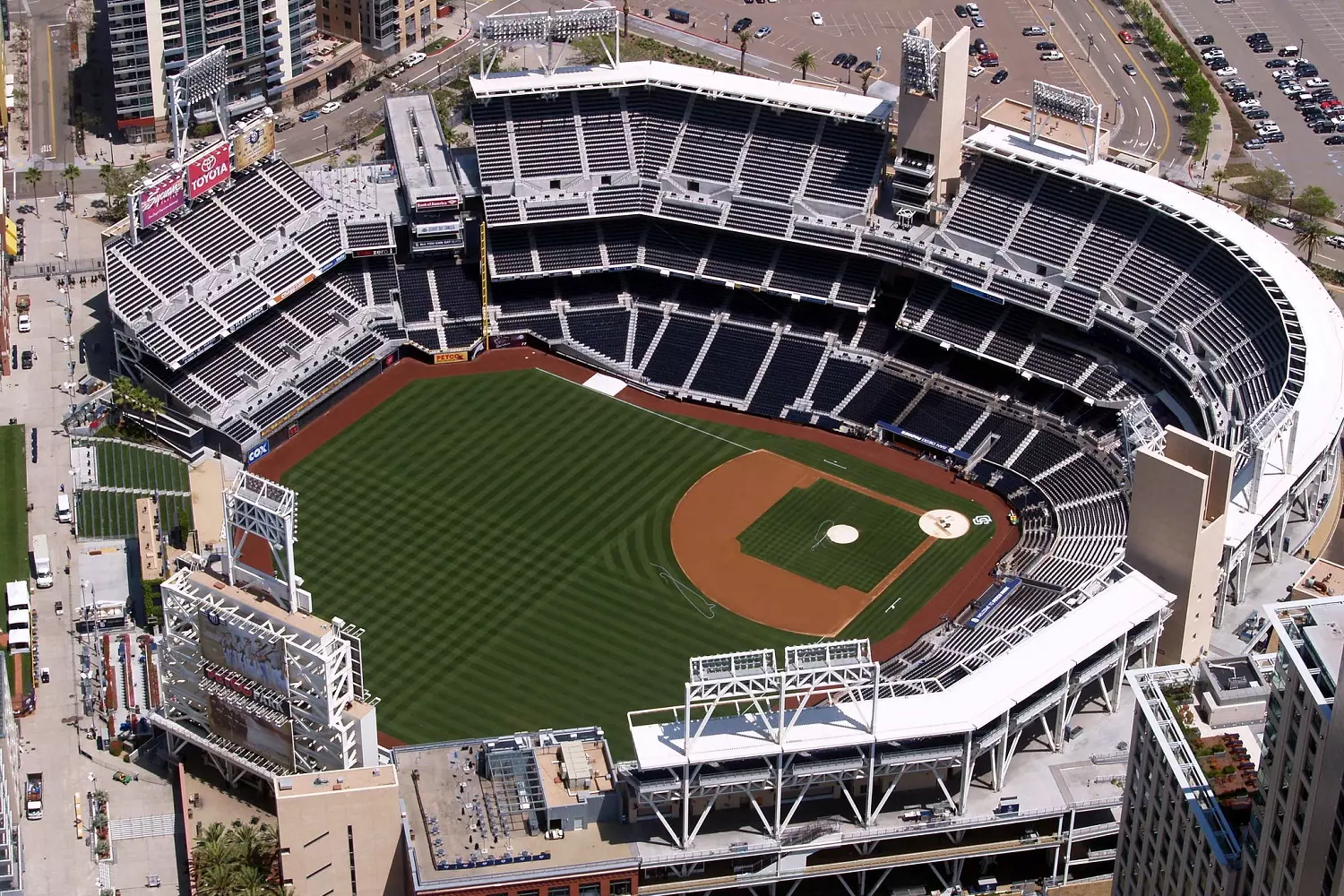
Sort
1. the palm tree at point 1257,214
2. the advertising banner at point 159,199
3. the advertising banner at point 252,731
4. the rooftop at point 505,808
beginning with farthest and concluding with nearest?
1. the palm tree at point 1257,214
2. the advertising banner at point 159,199
3. the advertising banner at point 252,731
4. the rooftop at point 505,808

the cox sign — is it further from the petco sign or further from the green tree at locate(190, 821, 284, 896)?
the green tree at locate(190, 821, 284, 896)

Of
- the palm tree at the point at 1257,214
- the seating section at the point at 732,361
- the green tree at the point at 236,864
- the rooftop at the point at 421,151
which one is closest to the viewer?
the green tree at the point at 236,864

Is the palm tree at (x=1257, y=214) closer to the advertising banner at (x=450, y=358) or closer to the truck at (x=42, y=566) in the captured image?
the advertising banner at (x=450, y=358)

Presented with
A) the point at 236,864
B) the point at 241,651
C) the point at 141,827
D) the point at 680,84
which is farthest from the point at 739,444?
the point at 236,864

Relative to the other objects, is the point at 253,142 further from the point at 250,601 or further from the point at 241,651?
the point at 241,651

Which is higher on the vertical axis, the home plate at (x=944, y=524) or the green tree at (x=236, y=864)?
the home plate at (x=944, y=524)

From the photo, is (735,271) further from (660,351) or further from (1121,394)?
(1121,394)

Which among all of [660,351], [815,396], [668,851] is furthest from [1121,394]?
[668,851]

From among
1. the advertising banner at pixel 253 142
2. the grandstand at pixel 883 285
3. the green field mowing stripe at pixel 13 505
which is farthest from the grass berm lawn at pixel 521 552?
the advertising banner at pixel 253 142
